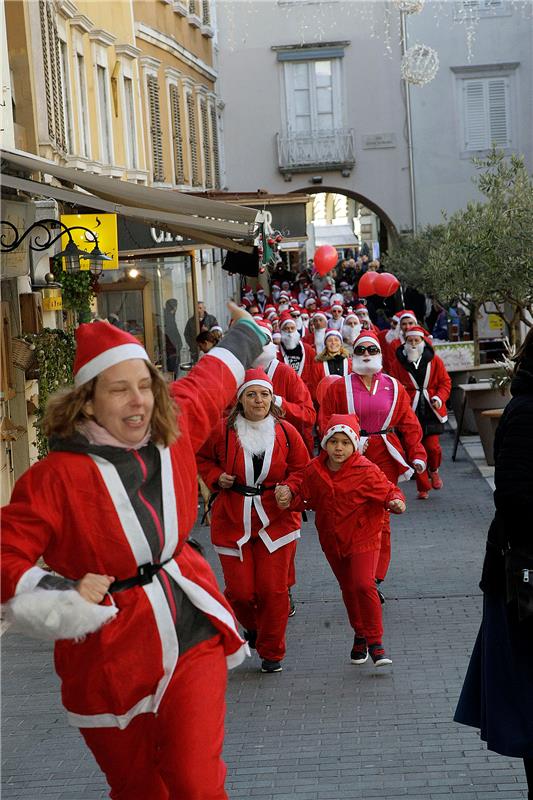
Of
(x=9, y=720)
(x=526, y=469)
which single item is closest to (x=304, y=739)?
(x=9, y=720)

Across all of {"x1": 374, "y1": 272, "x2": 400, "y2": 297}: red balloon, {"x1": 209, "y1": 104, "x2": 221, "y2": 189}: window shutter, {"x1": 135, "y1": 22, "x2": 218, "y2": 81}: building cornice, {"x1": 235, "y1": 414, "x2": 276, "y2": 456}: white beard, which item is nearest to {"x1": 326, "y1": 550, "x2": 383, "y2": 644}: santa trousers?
{"x1": 235, "y1": 414, "x2": 276, "y2": 456}: white beard

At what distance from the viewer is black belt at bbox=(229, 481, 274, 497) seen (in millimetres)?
8445

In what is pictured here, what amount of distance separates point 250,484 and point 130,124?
1579 cm

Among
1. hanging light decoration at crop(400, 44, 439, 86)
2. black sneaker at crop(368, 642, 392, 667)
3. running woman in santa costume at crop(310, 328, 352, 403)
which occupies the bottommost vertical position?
black sneaker at crop(368, 642, 392, 667)

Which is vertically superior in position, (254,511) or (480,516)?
(254,511)

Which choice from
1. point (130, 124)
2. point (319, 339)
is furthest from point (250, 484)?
point (130, 124)

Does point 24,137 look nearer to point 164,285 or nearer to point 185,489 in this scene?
point 164,285

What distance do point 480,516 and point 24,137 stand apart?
18.8 ft

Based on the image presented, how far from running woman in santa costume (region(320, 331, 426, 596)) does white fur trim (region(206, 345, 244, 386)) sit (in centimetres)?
597

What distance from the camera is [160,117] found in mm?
27297

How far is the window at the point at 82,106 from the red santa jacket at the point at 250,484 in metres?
10.9

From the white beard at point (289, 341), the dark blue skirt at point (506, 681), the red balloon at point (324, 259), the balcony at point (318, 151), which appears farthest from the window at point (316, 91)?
the dark blue skirt at point (506, 681)

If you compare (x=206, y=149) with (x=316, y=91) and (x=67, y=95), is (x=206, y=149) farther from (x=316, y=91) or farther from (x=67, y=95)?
(x=67, y=95)

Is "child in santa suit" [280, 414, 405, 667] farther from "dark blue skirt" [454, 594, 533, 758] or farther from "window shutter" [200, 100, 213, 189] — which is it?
"window shutter" [200, 100, 213, 189]
